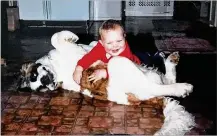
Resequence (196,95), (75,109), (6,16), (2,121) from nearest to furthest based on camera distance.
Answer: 1. (2,121)
2. (75,109)
3. (196,95)
4. (6,16)

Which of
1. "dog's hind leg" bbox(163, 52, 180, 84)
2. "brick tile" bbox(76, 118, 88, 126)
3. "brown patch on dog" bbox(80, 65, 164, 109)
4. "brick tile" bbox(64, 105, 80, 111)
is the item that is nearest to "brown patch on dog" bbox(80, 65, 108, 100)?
"brown patch on dog" bbox(80, 65, 164, 109)

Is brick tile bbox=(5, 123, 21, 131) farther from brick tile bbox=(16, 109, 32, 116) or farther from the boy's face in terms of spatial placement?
the boy's face

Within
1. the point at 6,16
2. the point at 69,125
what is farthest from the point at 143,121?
the point at 6,16

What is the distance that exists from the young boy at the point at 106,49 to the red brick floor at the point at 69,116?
0.44 ft

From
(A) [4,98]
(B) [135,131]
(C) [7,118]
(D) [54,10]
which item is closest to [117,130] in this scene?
(B) [135,131]

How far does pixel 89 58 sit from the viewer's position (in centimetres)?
177

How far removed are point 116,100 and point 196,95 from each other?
469 millimetres

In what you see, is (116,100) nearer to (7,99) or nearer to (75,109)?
(75,109)

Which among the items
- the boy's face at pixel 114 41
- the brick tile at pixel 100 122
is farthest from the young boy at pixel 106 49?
the brick tile at pixel 100 122

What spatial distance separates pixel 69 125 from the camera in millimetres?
1524

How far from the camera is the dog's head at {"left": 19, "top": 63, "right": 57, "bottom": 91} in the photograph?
1817 mm

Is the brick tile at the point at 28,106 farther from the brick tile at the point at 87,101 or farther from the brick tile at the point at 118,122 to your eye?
the brick tile at the point at 118,122

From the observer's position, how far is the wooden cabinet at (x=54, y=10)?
4.09 metres

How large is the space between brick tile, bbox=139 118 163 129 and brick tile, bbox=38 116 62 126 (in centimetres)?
35
